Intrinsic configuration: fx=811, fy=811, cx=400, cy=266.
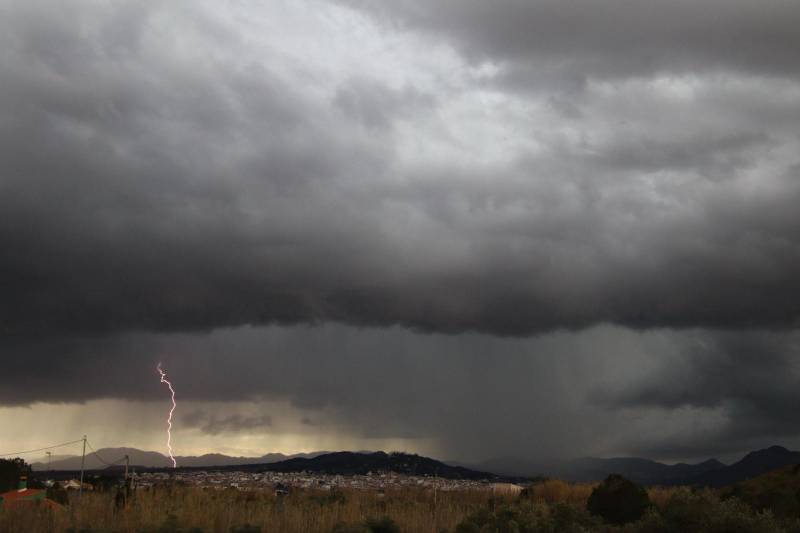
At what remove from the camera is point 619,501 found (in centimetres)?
3412

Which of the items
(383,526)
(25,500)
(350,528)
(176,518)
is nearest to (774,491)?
(383,526)

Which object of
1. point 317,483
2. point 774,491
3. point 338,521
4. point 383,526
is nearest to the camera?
point 383,526

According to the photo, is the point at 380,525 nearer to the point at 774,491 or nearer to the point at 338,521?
the point at 338,521

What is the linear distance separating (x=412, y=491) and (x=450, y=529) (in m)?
23.4

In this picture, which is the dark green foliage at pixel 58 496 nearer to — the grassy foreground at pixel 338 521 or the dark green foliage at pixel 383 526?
the grassy foreground at pixel 338 521

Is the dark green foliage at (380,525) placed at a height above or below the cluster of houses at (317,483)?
below

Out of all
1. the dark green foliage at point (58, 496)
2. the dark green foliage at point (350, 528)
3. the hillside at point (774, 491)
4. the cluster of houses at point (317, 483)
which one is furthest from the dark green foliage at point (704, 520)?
the dark green foliage at point (58, 496)

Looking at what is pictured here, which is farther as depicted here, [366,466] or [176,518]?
[366,466]

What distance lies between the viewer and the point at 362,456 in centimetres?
16862

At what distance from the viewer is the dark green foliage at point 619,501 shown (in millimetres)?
Answer: 33469

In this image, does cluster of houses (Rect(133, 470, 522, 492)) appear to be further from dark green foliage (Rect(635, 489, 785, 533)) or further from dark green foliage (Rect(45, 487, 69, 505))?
dark green foliage (Rect(635, 489, 785, 533))

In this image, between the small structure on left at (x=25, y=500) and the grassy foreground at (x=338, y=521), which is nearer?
the grassy foreground at (x=338, y=521)

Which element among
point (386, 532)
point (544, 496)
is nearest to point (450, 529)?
point (386, 532)

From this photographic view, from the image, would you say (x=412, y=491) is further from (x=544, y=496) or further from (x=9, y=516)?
(x=9, y=516)
